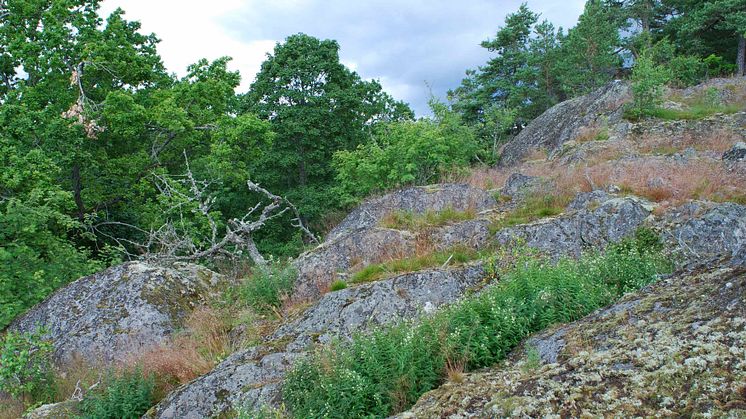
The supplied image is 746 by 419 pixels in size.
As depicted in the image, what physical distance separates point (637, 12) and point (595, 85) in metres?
10.3

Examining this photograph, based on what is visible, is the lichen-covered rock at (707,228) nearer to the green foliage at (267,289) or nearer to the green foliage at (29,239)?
the green foliage at (267,289)

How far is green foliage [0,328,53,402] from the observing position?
23.3 ft

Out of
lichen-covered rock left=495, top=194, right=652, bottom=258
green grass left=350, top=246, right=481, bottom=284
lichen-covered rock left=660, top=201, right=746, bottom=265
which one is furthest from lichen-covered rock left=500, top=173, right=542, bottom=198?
lichen-covered rock left=660, top=201, right=746, bottom=265

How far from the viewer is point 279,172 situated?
86.2 feet

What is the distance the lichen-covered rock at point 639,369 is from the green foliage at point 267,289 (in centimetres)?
553

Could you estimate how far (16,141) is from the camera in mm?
15008

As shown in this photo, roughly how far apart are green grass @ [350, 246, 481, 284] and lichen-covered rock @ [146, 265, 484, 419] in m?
0.37

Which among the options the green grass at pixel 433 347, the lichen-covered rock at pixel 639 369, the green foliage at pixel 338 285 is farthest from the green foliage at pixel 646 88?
the lichen-covered rock at pixel 639 369

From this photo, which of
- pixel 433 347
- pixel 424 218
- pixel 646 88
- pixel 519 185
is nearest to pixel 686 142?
pixel 646 88

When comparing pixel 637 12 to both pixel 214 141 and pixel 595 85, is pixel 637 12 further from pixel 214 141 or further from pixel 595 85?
pixel 214 141

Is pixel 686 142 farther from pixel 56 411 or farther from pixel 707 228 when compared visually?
pixel 56 411

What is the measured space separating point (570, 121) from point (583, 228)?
13.2 metres

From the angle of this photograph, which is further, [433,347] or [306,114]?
[306,114]

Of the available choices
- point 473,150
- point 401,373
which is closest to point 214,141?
point 473,150
